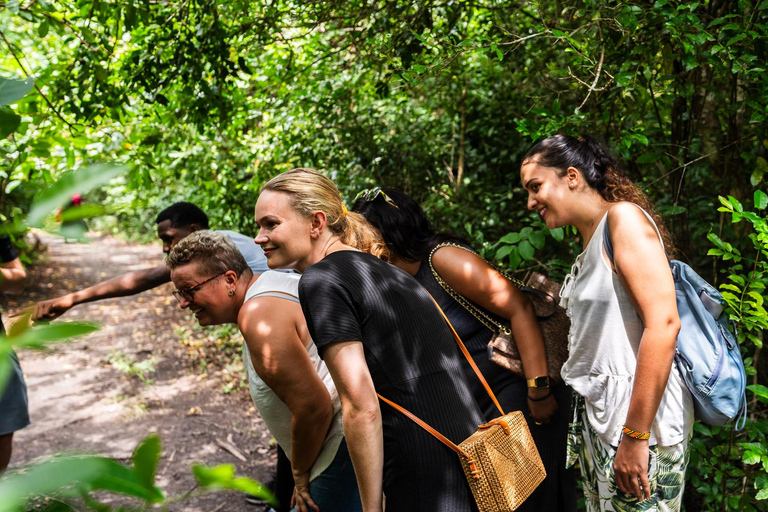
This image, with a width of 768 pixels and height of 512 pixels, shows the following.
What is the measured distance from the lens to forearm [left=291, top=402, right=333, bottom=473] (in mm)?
2033

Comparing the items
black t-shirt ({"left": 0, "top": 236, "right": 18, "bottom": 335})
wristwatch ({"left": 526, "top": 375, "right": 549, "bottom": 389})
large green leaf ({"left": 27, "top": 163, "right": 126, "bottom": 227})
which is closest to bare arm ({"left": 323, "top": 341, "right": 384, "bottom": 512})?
wristwatch ({"left": 526, "top": 375, "right": 549, "bottom": 389})

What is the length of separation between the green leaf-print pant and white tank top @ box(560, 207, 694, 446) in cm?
5

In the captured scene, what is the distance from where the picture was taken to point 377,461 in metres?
1.68

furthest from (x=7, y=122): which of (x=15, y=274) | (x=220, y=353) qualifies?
(x=220, y=353)

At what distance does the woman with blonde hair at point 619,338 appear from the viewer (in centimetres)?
175

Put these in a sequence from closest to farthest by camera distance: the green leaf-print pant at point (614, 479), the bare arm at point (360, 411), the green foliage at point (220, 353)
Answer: the bare arm at point (360, 411)
the green leaf-print pant at point (614, 479)
the green foliage at point (220, 353)

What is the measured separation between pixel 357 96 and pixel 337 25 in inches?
23.7

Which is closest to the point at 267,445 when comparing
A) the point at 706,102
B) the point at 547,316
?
the point at 547,316

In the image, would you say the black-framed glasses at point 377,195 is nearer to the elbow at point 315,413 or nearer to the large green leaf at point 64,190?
the elbow at point 315,413

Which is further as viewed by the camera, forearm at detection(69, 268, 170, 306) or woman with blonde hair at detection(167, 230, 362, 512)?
forearm at detection(69, 268, 170, 306)

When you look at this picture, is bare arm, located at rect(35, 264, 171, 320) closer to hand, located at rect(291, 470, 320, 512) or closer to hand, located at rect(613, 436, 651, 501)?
hand, located at rect(291, 470, 320, 512)

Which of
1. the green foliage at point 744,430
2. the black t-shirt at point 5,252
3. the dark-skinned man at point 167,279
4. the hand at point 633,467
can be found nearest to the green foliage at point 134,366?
the dark-skinned man at point 167,279

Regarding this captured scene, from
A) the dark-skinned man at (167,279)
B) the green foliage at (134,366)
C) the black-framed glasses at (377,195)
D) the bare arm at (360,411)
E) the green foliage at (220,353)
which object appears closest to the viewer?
the bare arm at (360,411)

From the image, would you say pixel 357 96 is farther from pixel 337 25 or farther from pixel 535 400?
pixel 535 400
